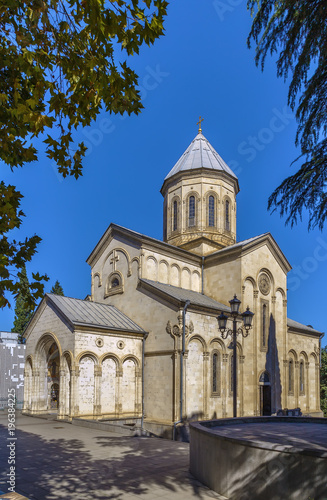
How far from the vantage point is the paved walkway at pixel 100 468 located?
7.11 metres

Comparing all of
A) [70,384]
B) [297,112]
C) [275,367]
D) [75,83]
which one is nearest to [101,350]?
[70,384]

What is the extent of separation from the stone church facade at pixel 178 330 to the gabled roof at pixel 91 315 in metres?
0.08

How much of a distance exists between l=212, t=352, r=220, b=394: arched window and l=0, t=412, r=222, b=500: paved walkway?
8.40 m

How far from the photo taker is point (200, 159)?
1129 inches

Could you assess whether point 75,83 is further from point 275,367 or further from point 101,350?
point 275,367

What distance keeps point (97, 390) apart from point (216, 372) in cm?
613

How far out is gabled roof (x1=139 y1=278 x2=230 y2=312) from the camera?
19.8m

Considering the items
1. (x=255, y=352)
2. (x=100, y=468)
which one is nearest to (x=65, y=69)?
(x=100, y=468)

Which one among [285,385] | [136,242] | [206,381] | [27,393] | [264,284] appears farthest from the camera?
[264,284]

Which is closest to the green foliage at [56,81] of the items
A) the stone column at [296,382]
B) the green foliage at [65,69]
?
the green foliage at [65,69]

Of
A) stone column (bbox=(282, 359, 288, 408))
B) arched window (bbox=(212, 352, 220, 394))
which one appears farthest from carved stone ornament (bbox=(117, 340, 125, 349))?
stone column (bbox=(282, 359, 288, 408))

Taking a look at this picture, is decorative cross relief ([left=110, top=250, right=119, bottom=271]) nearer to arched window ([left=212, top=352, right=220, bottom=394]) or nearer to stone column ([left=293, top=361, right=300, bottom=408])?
arched window ([left=212, top=352, right=220, bottom=394])

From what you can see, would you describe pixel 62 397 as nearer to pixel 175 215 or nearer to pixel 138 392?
pixel 138 392

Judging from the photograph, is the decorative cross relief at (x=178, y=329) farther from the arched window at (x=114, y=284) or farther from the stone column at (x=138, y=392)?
the arched window at (x=114, y=284)
